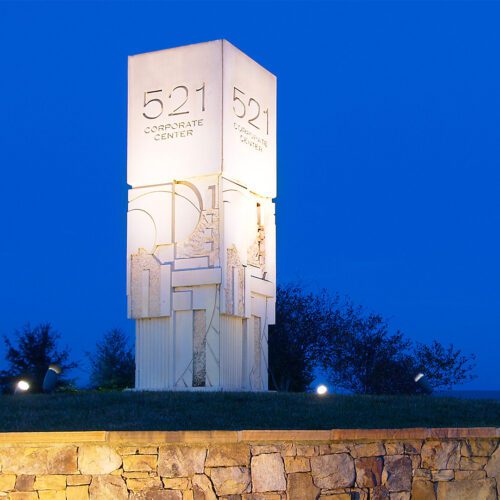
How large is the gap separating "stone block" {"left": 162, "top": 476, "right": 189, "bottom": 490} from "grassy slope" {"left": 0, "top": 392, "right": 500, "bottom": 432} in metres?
1.87

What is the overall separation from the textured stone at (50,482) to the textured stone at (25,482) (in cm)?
4

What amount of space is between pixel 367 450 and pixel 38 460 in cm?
367

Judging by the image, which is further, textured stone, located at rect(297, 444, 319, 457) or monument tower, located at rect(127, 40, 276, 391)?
monument tower, located at rect(127, 40, 276, 391)

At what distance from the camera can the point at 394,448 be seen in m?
10.9

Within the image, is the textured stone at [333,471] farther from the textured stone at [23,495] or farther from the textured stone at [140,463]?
the textured stone at [23,495]

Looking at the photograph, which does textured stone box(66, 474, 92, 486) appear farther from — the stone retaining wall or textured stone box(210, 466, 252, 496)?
textured stone box(210, 466, 252, 496)

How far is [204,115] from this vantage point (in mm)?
20188

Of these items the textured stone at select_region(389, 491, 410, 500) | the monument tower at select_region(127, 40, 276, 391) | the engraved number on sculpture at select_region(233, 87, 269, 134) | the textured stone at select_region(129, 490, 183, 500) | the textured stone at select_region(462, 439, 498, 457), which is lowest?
the textured stone at select_region(389, 491, 410, 500)

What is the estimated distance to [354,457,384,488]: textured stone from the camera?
10.7 m

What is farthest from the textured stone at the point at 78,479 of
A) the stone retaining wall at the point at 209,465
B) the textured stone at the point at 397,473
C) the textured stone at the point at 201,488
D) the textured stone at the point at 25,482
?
the textured stone at the point at 397,473

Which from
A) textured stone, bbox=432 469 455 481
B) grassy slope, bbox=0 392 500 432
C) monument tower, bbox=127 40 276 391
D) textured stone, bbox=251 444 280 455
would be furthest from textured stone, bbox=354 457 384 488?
monument tower, bbox=127 40 276 391

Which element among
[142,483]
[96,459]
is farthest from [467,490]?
[96,459]

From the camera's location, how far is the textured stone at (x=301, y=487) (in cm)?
1026

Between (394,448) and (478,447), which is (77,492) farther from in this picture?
(478,447)
